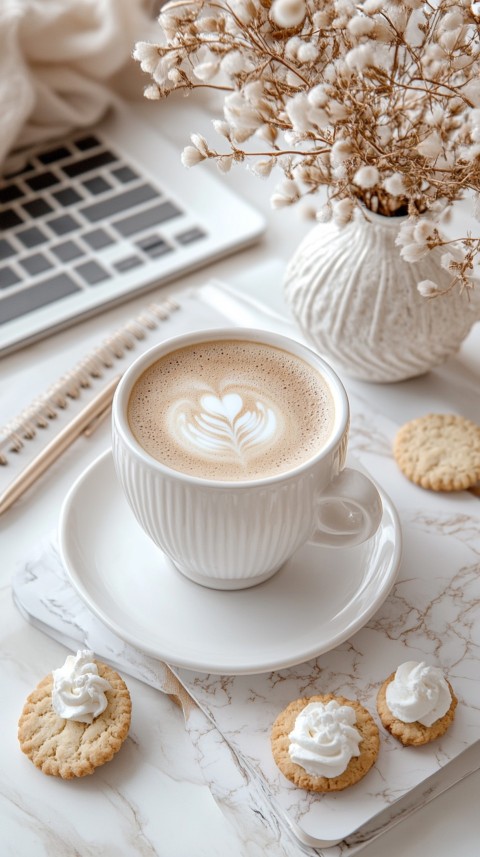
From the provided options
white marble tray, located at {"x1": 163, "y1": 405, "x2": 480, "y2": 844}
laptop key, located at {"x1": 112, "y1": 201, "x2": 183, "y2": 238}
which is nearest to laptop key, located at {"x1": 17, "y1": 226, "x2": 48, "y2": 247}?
laptop key, located at {"x1": 112, "y1": 201, "x2": 183, "y2": 238}

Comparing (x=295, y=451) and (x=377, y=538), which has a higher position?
(x=295, y=451)

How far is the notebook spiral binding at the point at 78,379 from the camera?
1.01 m

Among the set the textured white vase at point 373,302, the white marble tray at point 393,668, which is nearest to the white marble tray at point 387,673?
the white marble tray at point 393,668

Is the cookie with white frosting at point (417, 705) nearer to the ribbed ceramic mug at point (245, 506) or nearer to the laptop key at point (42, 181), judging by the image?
the ribbed ceramic mug at point (245, 506)

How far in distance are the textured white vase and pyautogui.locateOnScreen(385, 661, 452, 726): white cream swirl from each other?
0.37m

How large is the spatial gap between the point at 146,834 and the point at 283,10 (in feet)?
2.05

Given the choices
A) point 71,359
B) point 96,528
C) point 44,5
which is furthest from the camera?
point 44,5

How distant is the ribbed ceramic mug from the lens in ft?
2.41

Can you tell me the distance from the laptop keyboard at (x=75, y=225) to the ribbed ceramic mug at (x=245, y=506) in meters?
0.45

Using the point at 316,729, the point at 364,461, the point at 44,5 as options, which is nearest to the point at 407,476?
the point at 364,461

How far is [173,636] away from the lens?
80cm

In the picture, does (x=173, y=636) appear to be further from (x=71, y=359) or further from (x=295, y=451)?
(x=71, y=359)

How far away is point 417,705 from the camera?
743 mm

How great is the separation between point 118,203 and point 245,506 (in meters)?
0.75
